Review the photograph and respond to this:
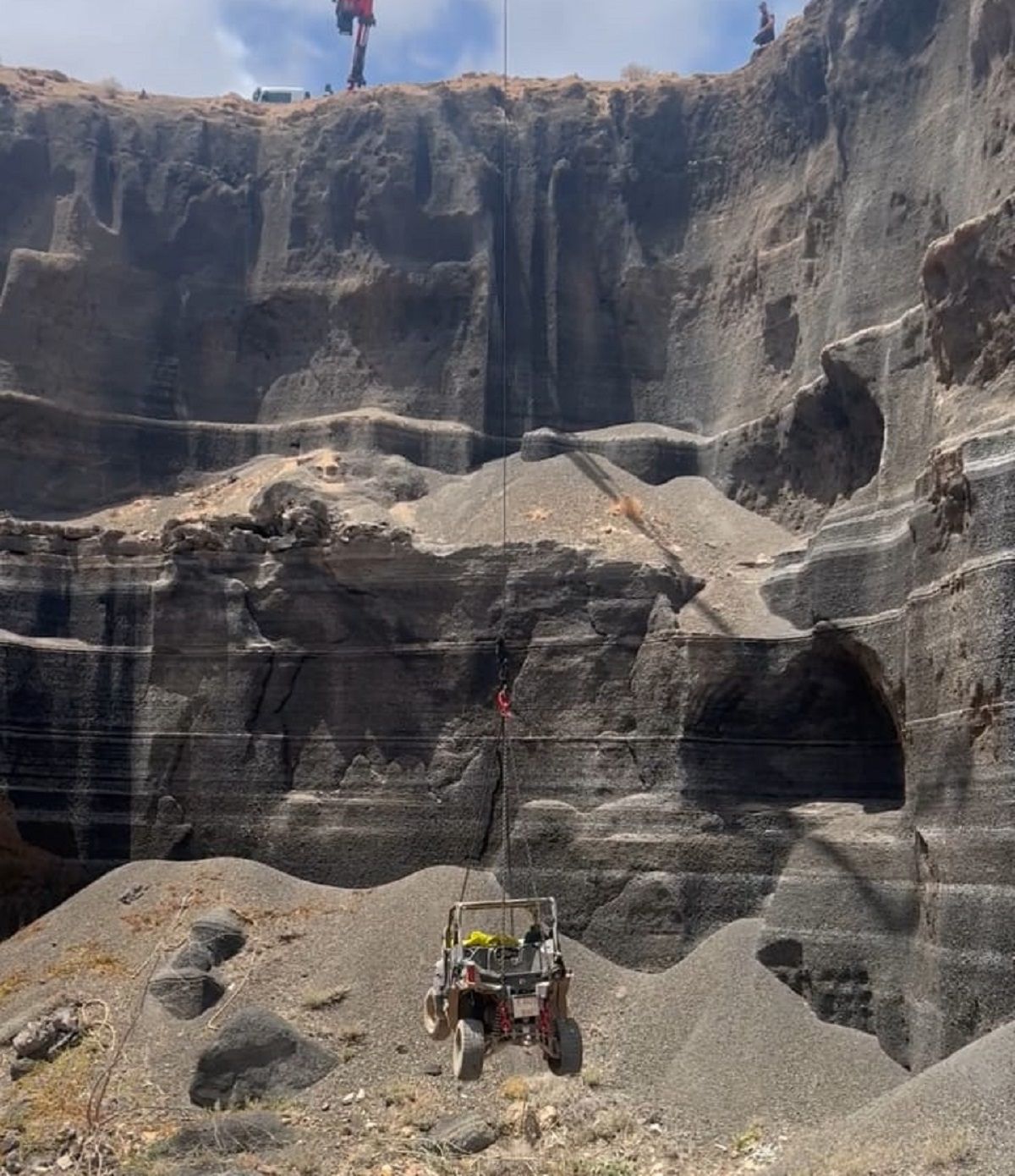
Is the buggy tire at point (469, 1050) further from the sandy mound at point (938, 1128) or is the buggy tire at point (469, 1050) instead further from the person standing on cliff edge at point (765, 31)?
the person standing on cliff edge at point (765, 31)

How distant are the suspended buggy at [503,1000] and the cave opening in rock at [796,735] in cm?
956

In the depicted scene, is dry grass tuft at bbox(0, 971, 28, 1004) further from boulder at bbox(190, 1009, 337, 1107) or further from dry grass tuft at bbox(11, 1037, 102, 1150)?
boulder at bbox(190, 1009, 337, 1107)

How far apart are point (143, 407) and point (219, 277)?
4.81 meters

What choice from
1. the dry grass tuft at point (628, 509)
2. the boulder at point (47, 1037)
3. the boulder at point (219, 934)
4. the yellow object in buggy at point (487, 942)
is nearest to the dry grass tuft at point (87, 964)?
the boulder at point (219, 934)

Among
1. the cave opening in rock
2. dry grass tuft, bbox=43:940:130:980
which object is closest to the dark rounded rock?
dry grass tuft, bbox=43:940:130:980

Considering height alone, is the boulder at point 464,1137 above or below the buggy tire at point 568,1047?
below

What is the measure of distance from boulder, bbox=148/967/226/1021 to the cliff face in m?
3.83

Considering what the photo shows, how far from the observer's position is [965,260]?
24891 mm

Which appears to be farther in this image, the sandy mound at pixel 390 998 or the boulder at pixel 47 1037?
the boulder at pixel 47 1037

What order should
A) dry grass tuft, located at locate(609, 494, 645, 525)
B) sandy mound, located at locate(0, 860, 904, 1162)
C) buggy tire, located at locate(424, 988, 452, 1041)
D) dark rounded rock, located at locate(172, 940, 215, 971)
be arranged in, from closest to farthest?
buggy tire, located at locate(424, 988, 452, 1041) → sandy mound, located at locate(0, 860, 904, 1162) → dark rounded rock, located at locate(172, 940, 215, 971) → dry grass tuft, located at locate(609, 494, 645, 525)

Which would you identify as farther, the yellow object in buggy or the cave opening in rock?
the cave opening in rock

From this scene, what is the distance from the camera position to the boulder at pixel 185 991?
952 inches

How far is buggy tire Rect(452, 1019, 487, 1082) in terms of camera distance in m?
15.9

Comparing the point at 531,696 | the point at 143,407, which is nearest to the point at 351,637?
the point at 531,696
